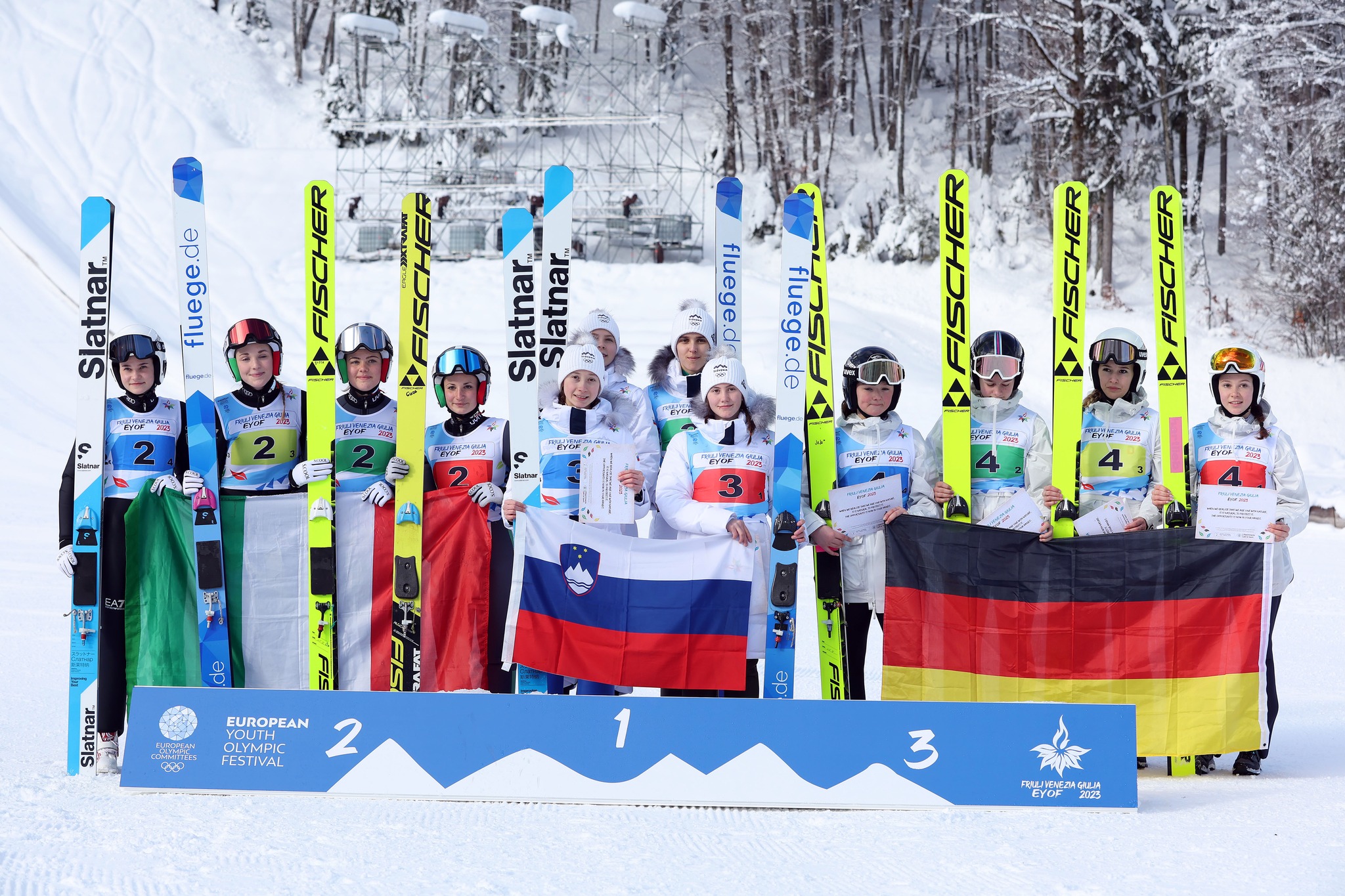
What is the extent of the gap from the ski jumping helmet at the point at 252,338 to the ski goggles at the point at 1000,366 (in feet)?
9.83

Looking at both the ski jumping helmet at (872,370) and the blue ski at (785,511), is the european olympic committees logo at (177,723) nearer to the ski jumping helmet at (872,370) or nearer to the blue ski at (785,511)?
the blue ski at (785,511)

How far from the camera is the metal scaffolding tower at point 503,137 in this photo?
81.3ft

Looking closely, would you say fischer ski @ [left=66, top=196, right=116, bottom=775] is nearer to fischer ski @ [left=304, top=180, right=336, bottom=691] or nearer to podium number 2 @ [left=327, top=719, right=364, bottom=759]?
fischer ski @ [left=304, top=180, right=336, bottom=691]

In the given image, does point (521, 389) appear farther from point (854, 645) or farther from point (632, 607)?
point (854, 645)

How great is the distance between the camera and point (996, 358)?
4.89 meters

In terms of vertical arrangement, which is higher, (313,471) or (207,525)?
(313,471)

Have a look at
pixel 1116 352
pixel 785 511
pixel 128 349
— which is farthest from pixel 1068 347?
pixel 128 349

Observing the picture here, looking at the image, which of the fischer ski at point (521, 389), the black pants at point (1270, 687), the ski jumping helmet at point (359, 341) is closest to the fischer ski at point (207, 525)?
the ski jumping helmet at point (359, 341)

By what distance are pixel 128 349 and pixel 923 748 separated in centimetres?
353

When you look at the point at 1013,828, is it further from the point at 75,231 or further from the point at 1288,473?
the point at 75,231

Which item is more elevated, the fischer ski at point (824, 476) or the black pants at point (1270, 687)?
the fischer ski at point (824, 476)

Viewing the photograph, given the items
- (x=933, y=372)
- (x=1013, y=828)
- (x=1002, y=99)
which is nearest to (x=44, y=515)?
(x=1013, y=828)

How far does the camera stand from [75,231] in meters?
22.1

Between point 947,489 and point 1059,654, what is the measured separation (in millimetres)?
802
